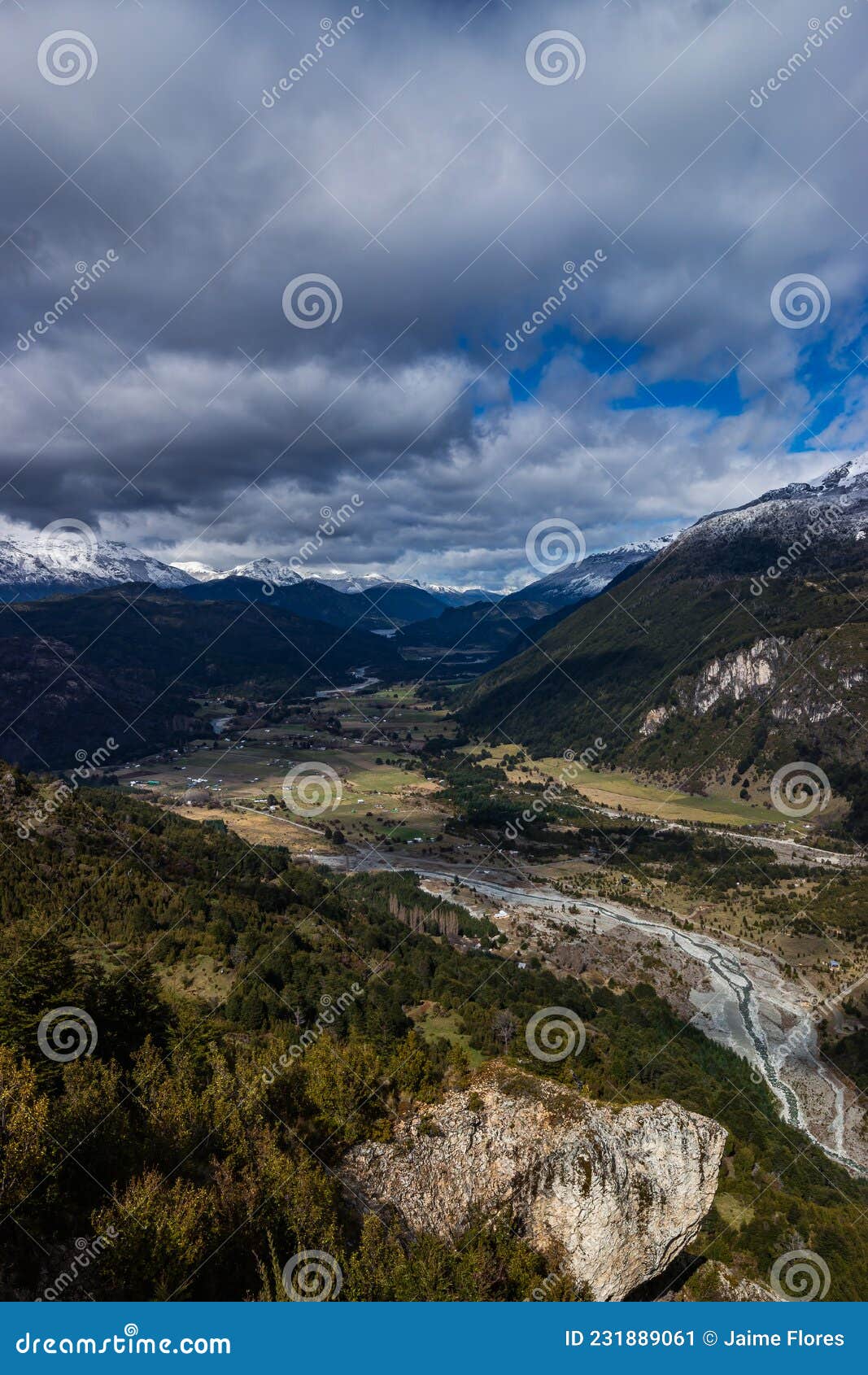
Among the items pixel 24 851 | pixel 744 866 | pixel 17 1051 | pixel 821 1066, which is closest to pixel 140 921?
pixel 24 851

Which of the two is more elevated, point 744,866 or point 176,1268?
point 744,866

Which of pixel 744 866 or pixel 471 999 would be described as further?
pixel 744 866

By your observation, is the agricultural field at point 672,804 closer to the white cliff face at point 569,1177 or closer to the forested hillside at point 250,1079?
the forested hillside at point 250,1079

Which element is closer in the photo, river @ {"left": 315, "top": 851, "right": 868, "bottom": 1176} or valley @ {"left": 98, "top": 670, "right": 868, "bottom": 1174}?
river @ {"left": 315, "top": 851, "right": 868, "bottom": 1176}

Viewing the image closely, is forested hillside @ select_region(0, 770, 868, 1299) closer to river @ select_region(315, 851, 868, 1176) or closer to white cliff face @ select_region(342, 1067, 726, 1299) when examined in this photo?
white cliff face @ select_region(342, 1067, 726, 1299)

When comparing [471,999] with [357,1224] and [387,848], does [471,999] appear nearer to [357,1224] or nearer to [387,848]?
[357,1224]

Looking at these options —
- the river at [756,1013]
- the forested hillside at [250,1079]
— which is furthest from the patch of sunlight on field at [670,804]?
the forested hillside at [250,1079]

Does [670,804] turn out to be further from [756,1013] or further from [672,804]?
[756,1013]

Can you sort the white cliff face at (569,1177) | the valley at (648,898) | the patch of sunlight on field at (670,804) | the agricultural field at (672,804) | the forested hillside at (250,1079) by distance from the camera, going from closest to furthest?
the forested hillside at (250,1079) < the white cliff face at (569,1177) < the valley at (648,898) < the agricultural field at (672,804) < the patch of sunlight on field at (670,804)

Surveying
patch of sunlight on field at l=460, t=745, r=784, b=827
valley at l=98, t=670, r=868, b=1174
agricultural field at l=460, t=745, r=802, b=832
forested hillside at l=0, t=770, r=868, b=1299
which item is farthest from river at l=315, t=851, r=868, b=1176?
patch of sunlight on field at l=460, t=745, r=784, b=827
